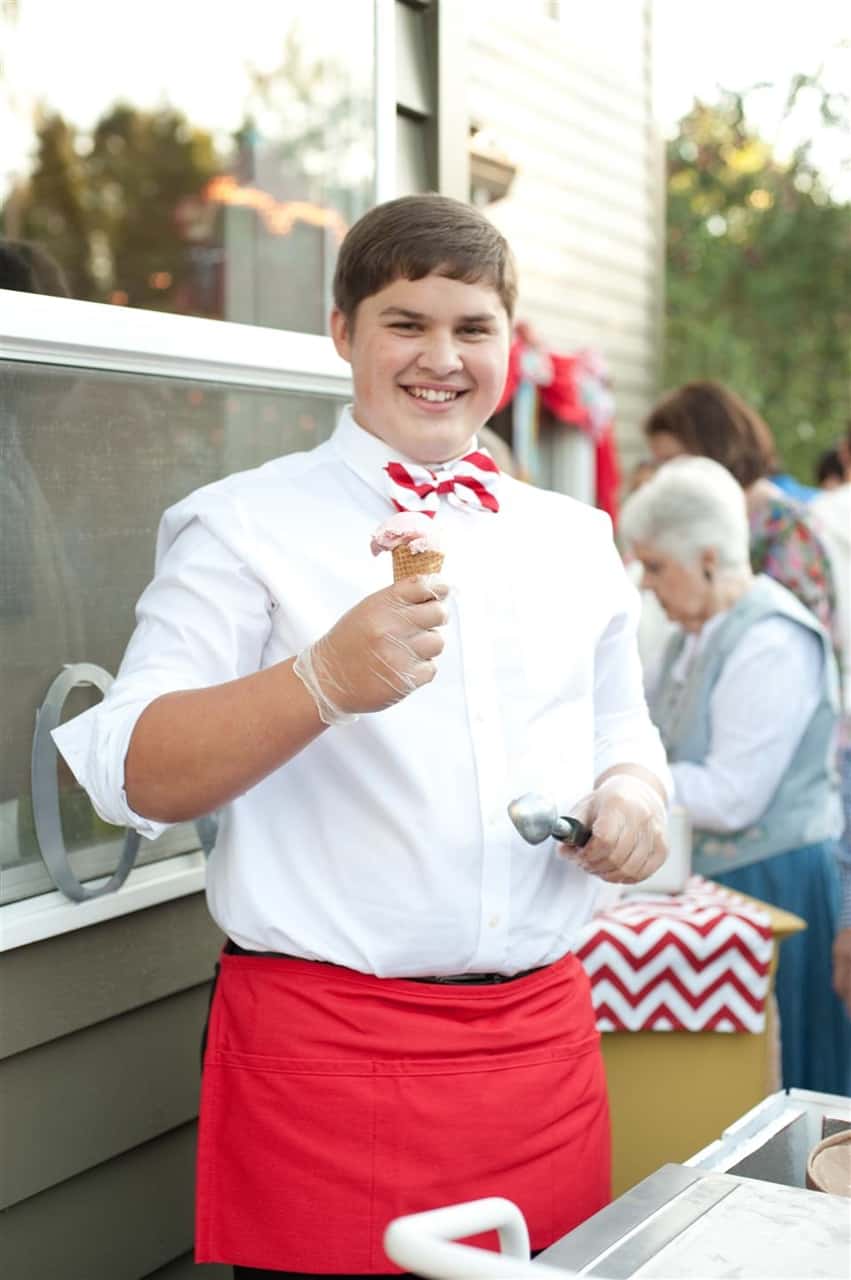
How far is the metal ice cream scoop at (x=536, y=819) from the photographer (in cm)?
160

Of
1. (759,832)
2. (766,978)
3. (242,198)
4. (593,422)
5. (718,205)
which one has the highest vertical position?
(718,205)

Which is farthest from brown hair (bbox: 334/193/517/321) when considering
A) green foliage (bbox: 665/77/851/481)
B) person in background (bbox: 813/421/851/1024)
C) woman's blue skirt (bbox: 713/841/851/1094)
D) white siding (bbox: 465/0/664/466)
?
green foliage (bbox: 665/77/851/481)

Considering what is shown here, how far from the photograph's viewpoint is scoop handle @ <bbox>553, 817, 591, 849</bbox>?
5.35 ft

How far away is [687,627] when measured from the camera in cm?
364

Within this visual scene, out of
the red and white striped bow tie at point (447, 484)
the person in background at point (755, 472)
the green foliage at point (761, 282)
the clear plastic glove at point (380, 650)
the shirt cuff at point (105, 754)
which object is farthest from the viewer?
the green foliage at point (761, 282)

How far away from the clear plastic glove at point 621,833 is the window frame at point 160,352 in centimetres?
70

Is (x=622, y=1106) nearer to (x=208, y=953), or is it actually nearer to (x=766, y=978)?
(x=766, y=978)

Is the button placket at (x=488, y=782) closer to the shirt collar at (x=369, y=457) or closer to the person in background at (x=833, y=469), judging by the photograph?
the shirt collar at (x=369, y=457)

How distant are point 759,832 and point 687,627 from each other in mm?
527

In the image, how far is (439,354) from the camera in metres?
1.70

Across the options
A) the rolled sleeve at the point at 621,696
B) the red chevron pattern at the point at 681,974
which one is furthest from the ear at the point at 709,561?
the rolled sleeve at the point at 621,696

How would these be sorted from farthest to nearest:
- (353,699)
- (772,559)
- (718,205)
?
(718,205) → (772,559) → (353,699)

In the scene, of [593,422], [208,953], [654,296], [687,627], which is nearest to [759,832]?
[687,627]

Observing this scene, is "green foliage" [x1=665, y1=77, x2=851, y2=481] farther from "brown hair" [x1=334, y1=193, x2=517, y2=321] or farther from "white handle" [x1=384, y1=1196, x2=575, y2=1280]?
"white handle" [x1=384, y1=1196, x2=575, y2=1280]
